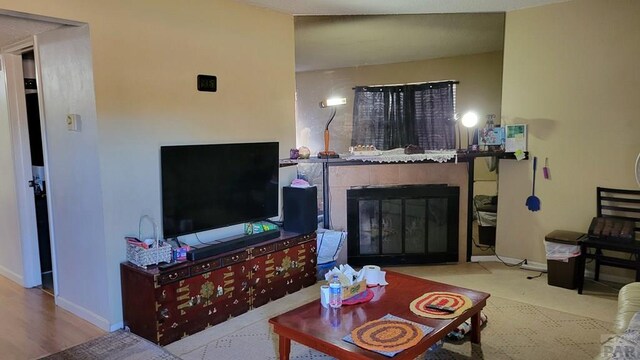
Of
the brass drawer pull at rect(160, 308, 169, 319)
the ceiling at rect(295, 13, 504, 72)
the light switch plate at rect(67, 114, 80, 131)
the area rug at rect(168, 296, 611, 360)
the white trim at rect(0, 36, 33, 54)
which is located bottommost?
the area rug at rect(168, 296, 611, 360)

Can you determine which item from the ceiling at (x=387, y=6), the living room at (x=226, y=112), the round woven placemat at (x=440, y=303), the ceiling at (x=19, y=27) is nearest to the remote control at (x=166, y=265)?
the living room at (x=226, y=112)

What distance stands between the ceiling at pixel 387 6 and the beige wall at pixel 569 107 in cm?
29

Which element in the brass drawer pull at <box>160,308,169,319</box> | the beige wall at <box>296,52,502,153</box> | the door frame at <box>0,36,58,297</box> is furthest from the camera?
the beige wall at <box>296,52,502,153</box>

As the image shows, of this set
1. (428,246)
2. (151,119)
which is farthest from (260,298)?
(428,246)

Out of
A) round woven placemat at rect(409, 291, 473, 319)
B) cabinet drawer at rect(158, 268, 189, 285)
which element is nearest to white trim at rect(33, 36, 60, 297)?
cabinet drawer at rect(158, 268, 189, 285)

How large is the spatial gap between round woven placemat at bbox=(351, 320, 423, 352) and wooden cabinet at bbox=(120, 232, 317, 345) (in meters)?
1.26

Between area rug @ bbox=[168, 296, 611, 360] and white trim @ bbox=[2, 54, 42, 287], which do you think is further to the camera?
white trim @ bbox=[2, 54, 42, 287]

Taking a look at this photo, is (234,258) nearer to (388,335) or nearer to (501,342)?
(388,335)

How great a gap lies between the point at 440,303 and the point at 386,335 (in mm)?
518

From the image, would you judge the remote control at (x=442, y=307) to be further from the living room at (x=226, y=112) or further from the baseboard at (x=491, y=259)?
the baseboard at (x=491, y=259)

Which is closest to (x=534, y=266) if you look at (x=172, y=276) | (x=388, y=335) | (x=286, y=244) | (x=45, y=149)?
(x=286, y=244)

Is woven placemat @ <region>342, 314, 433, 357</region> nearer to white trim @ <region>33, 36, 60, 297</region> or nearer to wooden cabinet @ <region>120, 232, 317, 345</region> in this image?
wooden cabinet @ <region>120, 232, 317, 345</region>

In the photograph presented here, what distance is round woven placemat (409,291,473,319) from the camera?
2.33 m

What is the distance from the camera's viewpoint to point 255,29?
378cm
